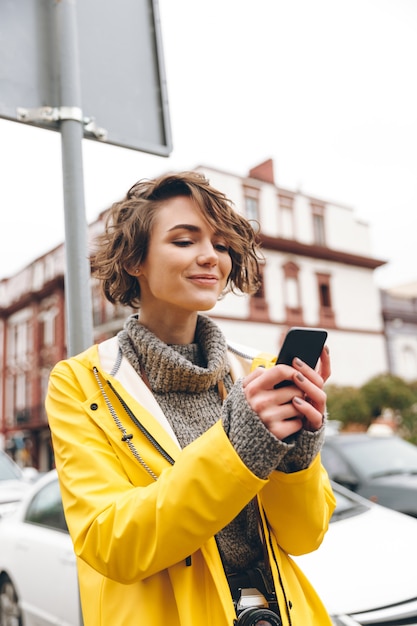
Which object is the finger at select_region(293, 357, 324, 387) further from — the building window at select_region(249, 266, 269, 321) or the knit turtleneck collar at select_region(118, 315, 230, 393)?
the building window at select_region(249, 266, 269, 321)

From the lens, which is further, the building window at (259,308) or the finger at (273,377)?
the building window at (259,308)

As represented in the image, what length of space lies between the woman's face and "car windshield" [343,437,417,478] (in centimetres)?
559

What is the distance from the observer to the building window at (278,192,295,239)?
29.0 metres

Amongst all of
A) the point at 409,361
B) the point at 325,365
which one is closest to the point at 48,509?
the point at 325,365

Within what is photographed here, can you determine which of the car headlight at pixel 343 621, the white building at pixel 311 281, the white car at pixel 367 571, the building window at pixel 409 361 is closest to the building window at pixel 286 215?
the white building at pixel 311 281

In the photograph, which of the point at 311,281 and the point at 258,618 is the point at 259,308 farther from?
the point at 258,618

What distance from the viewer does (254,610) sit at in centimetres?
143

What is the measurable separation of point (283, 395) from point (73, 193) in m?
1.22

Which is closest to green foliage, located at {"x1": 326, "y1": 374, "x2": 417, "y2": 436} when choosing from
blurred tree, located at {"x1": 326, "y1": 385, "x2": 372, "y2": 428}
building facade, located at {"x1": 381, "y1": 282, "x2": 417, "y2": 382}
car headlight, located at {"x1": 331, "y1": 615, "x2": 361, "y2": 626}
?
blurred tree, located at {"x1": 326, "y1": 385, "x2": 372, "y2": 428}

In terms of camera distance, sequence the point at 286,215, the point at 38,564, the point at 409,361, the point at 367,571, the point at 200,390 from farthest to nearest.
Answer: the point at 409,361
the point at 286,215
the point at 38,564
the point at 367,571
the point at 200,390

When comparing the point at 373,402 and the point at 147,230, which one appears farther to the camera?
the point at 373,402

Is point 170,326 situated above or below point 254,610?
above

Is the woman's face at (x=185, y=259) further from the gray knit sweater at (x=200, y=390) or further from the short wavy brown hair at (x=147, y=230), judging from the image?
the gray knit sweater at (x=200, y=390)

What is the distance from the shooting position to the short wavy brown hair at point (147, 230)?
1.72m
